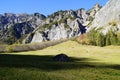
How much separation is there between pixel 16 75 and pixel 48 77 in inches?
234

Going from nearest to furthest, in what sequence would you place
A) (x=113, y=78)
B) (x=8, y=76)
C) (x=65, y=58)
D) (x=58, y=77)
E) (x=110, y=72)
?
(x=8, y=76)
(x=58, y=77)
(x=113, y=78)
(x=110, y=72)
(x=65, y=58)

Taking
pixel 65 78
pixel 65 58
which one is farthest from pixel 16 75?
pixel 65 58

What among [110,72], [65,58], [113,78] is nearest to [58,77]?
[113,78]

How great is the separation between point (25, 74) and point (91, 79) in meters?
12.8

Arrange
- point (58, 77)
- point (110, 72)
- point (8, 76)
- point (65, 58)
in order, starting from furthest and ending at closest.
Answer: point (65, 58)
point (110, 72)
point (58, 77)
point (8, 76)

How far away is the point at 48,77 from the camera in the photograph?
49.5 metres

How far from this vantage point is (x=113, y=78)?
54562 millimetres

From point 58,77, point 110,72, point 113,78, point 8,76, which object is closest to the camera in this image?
point 8,76

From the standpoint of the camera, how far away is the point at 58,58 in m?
96.2

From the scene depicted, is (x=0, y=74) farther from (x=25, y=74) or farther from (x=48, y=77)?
(x=48, y=77)

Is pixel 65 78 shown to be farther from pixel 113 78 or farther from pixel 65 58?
pixel 65 58

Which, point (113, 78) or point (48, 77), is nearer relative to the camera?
point (48, 77)

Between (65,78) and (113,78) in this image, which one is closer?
(65,78)

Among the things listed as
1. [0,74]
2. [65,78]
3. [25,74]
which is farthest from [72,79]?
[0,74]
